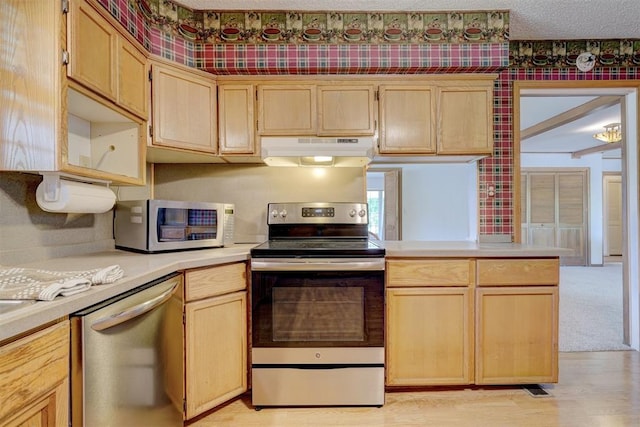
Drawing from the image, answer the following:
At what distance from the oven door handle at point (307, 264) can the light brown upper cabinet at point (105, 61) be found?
3.58ft

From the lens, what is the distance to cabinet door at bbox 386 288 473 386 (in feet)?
6.27

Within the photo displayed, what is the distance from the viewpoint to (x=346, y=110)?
2.16 meters

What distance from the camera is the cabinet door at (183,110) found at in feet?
6.36

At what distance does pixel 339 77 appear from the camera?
2166 millimetres

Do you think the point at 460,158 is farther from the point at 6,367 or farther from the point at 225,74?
the point at 6,367

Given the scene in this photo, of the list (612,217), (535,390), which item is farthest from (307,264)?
(612,217)

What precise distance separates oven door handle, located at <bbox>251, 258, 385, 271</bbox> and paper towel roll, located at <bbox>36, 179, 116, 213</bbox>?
0.83 m

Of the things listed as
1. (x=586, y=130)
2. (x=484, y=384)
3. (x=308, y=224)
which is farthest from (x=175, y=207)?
(x=586, y=130)

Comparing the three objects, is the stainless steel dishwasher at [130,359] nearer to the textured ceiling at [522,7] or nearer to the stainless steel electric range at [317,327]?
the stainless steel electric range at [317,327]

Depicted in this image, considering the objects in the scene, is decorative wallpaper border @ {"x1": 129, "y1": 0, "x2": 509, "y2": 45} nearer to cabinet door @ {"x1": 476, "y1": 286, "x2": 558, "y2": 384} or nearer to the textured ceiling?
the textured ceiling

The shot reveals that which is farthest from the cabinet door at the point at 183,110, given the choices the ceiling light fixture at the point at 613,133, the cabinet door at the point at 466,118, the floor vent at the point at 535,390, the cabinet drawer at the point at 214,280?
the ceiling light fixture at the point at 613,133

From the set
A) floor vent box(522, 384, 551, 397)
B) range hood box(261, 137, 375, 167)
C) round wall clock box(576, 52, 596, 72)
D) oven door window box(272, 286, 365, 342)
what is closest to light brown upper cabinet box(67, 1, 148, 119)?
range hood box(261, 137, 375, 167)

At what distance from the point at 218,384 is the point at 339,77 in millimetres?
1987

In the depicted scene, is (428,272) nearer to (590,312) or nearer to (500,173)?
(500,173)
